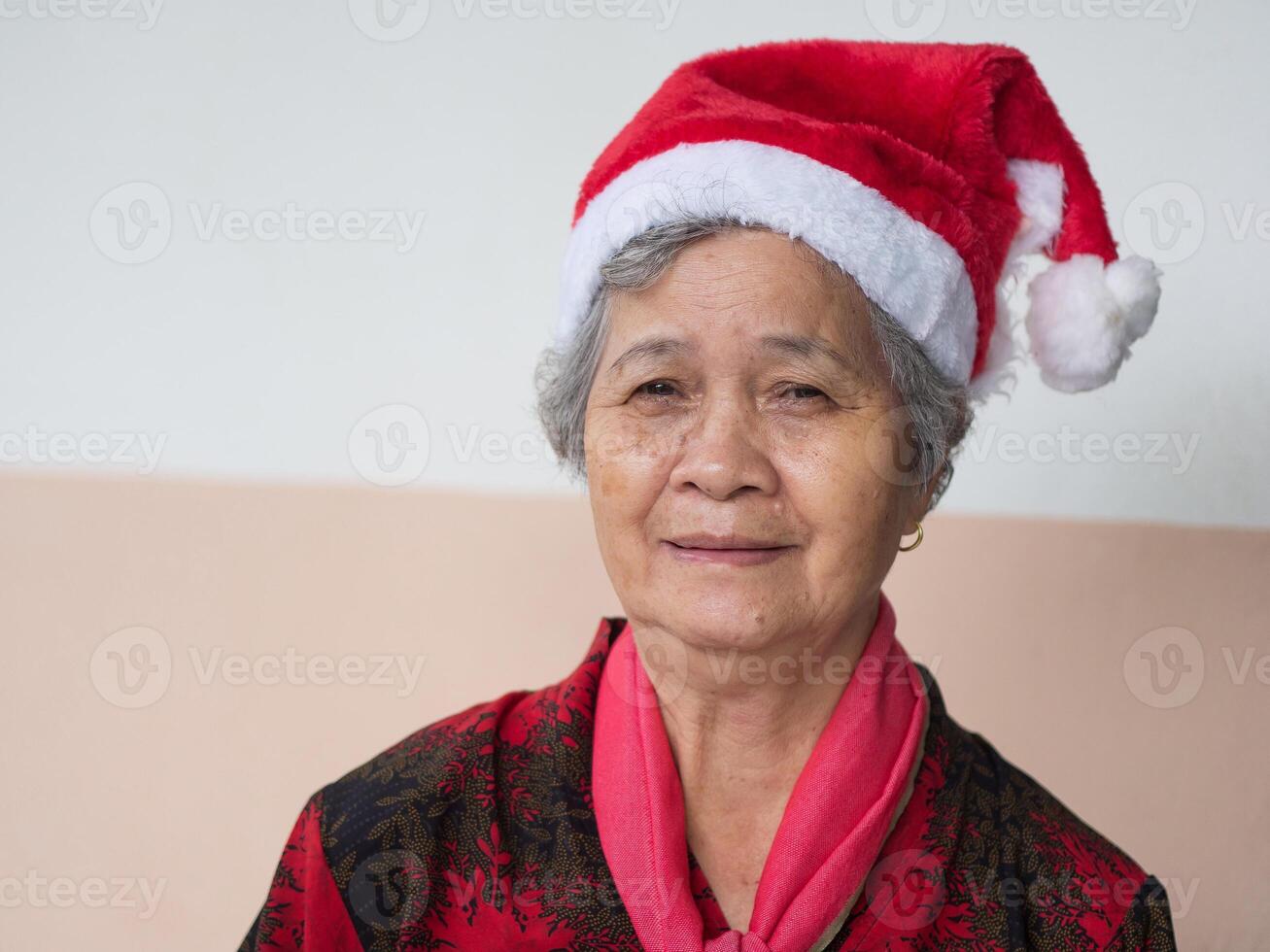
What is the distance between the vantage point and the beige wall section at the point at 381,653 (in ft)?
7.18

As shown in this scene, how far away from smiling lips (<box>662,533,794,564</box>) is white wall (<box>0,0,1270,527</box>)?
992mm

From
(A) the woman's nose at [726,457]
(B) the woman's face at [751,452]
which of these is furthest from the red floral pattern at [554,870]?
(A) the woman's nose at [726,457]

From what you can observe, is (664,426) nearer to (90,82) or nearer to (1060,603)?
(1060,603)

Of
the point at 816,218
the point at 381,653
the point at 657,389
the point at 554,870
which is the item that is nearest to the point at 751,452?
the point at 657,389

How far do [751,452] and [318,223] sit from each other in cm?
125

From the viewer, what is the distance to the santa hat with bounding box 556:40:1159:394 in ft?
4.39

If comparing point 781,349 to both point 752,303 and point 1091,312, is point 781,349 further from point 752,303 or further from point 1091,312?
point 1091,312

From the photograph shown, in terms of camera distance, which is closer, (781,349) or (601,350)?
(781,349)

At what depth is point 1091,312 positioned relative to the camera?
150 centimetres

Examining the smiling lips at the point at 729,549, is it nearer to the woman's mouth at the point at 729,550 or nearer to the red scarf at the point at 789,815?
the woman's mouth at the point at 729,550

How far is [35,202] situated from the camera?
88.7 inches

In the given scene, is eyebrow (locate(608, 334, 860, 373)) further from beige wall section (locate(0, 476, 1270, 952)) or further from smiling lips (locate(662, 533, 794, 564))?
beige wall section (locate(0, 476, 1270, 952))

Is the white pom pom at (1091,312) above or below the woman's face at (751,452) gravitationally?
above

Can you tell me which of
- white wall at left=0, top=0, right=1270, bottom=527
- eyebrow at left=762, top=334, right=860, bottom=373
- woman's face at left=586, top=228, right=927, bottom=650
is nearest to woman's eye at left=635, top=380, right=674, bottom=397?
woman's face at left=586, top=228, right=927, bottom=650
